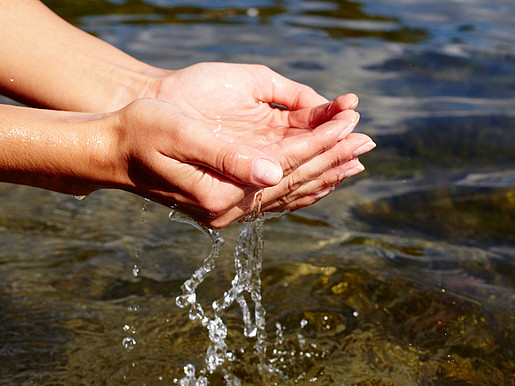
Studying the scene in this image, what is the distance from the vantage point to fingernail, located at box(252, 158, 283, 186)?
85.9 inches

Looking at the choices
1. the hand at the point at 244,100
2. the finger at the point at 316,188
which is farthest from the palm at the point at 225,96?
the finger at the point at 316,188

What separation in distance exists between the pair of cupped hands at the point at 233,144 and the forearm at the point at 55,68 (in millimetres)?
258

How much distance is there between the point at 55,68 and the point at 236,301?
61.5 inches

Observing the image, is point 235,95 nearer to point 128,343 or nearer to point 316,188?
point 316,188

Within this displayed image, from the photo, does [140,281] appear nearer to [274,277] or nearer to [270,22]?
[274,277]

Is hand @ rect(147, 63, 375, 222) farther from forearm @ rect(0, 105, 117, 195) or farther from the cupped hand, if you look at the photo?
forearm @ rect(0, 105, 117, 195)

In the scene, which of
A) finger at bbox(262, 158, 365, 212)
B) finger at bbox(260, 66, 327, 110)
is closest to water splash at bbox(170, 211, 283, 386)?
finger at bbox(262, 158, 365, 212)

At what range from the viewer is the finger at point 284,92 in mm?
3079

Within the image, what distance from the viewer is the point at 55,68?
3.09m

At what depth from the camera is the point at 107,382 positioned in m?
2.91

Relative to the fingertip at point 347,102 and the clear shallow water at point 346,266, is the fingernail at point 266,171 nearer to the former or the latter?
the fingertip at point 347,102

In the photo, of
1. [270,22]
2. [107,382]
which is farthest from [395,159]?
[270,22]

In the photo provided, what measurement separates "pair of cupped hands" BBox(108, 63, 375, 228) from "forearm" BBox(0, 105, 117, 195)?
0.10 m

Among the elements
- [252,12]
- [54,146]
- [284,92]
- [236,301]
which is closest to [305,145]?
[284,92]
